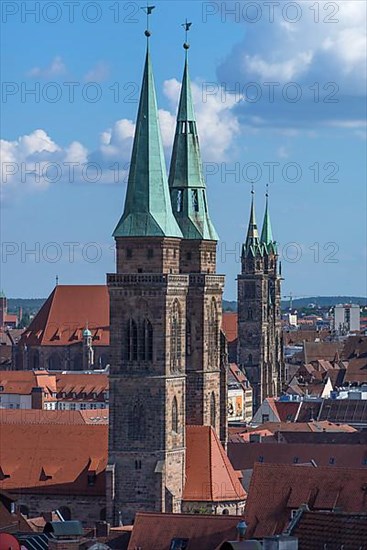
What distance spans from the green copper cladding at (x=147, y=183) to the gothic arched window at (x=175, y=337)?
3.62 m

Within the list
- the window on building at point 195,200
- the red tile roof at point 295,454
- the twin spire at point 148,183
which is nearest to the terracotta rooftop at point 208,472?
the twin spire at point 148,183

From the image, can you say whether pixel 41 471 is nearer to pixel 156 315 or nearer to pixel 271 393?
pixel 156 315

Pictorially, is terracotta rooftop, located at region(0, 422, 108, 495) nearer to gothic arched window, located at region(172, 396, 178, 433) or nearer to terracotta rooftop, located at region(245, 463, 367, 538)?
gothic arched window, located at region(172, 396, 178, 433)

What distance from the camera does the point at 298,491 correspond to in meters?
82.8

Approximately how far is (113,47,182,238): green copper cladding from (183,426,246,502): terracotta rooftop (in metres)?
9.92

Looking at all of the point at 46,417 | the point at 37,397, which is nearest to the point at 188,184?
the point at 46,417

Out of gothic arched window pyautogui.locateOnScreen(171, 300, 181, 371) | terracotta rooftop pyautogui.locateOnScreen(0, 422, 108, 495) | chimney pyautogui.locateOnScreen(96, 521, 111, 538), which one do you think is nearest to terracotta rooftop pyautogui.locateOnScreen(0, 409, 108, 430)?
terracotta rooftop pyautogui.locateOnScreen(0, 422, 108, 495)

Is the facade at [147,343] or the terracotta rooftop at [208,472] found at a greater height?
the facade at [147,343]

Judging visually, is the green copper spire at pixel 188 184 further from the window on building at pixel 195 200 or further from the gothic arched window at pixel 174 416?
the gothic arched window at pixel 174 416

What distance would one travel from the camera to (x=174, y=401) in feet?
311

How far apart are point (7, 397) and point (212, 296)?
83826mm

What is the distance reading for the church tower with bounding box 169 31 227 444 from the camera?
102m

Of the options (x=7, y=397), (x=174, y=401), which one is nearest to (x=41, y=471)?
(x=174, y=401)

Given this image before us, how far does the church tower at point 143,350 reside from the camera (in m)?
94.1
